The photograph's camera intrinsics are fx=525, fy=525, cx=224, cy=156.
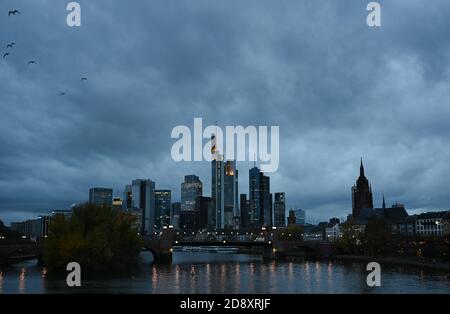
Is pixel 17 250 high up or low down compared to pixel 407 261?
up

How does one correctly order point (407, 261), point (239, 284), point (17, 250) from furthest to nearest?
point (17, 250), point (407, 261), point (239, 284)

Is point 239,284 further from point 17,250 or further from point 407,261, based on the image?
point 17,250

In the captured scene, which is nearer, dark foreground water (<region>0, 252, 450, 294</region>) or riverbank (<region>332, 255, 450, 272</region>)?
dark foreground water (<region>0, 252, 450, 294</region>)

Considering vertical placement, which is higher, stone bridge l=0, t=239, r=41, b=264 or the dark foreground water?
stone bridge l=0, t=239, r=41, b=264

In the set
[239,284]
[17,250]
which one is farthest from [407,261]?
[17,250]

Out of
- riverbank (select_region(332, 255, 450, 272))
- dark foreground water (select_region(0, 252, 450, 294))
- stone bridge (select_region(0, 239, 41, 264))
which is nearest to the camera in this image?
dark foreground water (select_region(0, 252, 450, 294))

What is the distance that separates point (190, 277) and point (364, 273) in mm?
34933

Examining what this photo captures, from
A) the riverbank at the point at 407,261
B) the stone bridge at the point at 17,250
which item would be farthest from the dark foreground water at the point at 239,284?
the stone bridge at the point at 17,250

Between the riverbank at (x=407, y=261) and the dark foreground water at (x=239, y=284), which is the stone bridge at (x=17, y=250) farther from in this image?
the riverbank at (x=407, y=261)

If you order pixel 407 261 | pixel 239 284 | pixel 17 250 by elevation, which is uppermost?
pixel 17 250

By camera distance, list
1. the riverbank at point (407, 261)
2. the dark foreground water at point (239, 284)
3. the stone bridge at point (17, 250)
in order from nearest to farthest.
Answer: the dark foreground water at point (239, 284)
the riverbank at point (407, 261)
the stone bridge at point (17, 250)

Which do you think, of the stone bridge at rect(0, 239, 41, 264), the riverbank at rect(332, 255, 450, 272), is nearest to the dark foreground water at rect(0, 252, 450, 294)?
the riverbank at rect(332, 255, 450, 272)

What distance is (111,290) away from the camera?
71.9 meters

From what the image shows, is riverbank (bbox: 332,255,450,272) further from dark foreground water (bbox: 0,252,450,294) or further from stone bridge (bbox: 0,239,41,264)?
stone bridge (bbox: 0,239,41,264)
